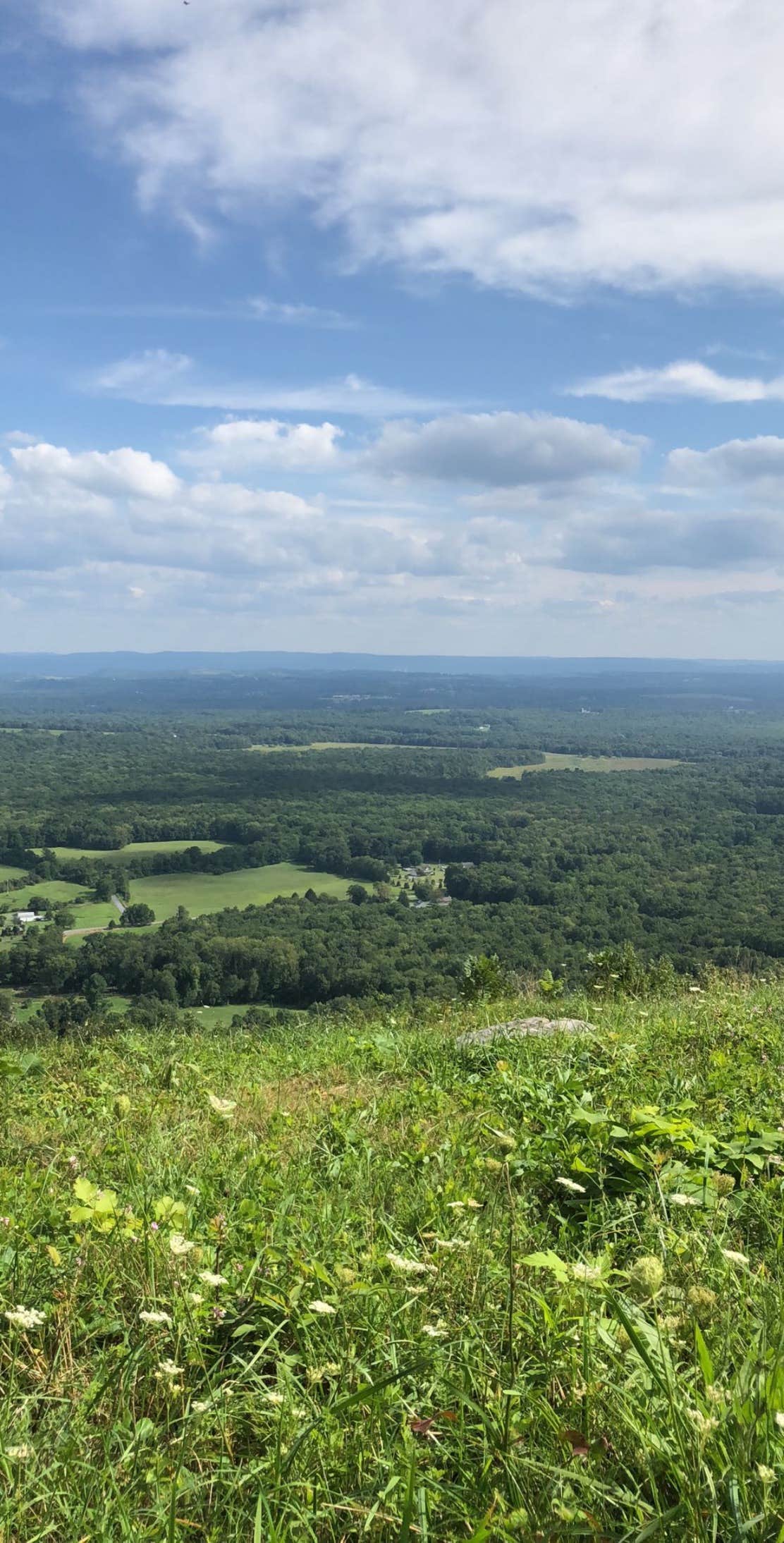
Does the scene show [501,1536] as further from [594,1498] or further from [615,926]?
[615,926]

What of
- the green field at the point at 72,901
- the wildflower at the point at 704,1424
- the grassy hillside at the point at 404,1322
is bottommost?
the green field at the point at 72,901

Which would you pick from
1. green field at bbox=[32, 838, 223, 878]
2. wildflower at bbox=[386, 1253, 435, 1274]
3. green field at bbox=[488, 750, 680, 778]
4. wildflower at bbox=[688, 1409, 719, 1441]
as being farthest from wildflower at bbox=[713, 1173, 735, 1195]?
green field at bbox=[488, 750, 680, 778]

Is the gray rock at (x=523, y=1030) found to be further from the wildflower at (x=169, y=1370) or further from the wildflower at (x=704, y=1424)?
the wildflower at (x=704, y=1424)

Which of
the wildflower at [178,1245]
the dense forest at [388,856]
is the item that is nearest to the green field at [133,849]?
the dense forest at [388,856]

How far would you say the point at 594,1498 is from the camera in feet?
5.47

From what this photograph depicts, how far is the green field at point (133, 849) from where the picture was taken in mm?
84812

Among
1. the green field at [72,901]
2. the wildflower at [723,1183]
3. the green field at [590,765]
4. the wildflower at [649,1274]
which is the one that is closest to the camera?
the wildflower at [649,1274]

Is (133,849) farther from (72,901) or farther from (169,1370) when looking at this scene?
(169,1370)

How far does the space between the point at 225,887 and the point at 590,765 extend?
93.4 m

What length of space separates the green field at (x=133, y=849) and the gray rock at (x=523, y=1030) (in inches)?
3158

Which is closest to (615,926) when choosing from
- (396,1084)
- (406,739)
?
(396,1084)

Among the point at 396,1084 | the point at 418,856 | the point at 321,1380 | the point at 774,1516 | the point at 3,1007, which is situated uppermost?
the point at 774,1516

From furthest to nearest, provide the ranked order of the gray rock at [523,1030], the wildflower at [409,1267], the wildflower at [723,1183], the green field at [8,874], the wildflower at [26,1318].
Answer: the green field at [8,874], the gray rock at [523,1030], the wildflower at [723,1183], the wildflower at [409,1267], the wildflower at [26,1318]

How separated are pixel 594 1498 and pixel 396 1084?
4.09 metres
